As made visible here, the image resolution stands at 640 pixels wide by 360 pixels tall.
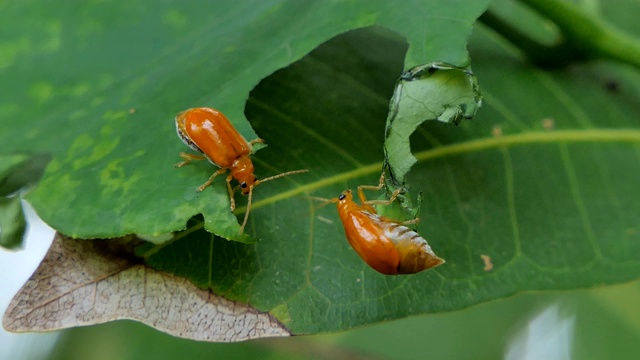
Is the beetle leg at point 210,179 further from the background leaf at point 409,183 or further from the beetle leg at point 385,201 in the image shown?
the beetle leg at point 385,201

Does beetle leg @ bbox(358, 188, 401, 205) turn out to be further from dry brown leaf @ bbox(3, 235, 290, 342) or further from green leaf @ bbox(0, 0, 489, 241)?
dry brown leaf @ bbox(3, 235, 290, 342)

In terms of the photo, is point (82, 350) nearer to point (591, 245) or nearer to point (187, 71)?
point (187, 71)

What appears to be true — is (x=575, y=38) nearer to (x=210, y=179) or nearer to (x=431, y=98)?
(x=431, y=98)

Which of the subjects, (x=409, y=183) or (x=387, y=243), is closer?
(x=387, y=243)

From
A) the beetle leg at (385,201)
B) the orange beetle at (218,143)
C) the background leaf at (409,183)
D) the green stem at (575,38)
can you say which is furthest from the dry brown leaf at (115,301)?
the green stem at (575,38)

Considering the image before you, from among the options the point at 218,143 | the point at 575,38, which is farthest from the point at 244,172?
the point at 575,38

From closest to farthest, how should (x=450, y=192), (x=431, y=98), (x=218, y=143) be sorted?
(x=431, y=98) → (x=218, y=143) → (x=450, y=192)

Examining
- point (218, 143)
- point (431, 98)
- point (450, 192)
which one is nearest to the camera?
point (431, 98)
